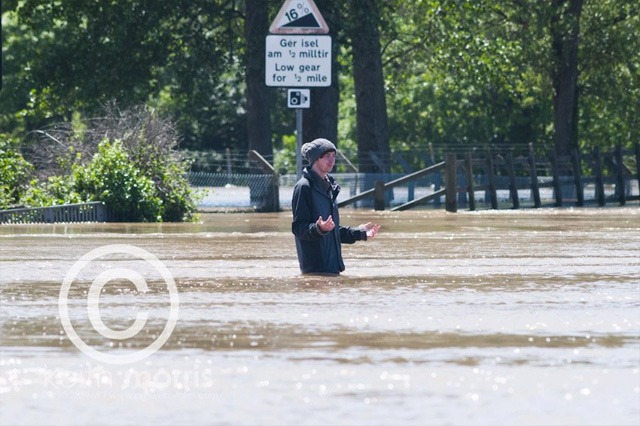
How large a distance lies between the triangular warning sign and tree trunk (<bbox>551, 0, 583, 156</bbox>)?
74.6ft

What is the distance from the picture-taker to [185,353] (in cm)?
787

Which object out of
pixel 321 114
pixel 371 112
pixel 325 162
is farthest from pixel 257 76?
pixel 325 162

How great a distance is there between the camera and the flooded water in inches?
258

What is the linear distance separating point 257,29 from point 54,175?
10249 millimetres

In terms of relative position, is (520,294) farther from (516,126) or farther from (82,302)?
(516,126)

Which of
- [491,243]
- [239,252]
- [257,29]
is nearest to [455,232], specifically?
[491,243]

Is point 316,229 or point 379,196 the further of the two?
point 379,196

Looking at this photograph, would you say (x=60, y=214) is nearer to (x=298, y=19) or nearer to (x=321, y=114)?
(x=298, y=19)

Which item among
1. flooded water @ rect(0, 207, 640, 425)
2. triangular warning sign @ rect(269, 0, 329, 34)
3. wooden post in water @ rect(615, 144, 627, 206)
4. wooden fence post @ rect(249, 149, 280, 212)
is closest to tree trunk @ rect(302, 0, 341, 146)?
wooden fence post @ rect(249, 149, 280, 212)

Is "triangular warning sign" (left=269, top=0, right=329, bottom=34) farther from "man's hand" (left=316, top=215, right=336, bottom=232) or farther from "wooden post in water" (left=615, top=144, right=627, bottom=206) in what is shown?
"wooden post in water" (left=615, top=144, right=627, bottom=206)

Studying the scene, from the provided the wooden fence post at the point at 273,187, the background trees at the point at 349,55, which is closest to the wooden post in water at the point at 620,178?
A: the background trees at the point at 349,55

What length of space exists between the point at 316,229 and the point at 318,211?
300mm

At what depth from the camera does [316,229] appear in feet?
34.8

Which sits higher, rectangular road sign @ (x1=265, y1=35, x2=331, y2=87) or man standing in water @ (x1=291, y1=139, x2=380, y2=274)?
rectangular road sign @ (x1=265, y1=35, x2=331, y2=87)
